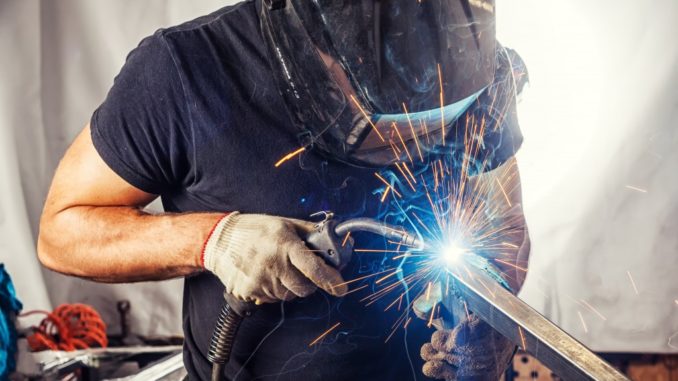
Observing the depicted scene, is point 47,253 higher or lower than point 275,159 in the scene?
lower

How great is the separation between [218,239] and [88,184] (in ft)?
1.15

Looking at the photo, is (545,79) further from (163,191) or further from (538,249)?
(163,191)

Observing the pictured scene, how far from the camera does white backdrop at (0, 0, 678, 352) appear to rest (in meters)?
2.76

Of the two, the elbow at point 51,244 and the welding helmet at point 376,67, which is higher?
the welding helmet at point 376,67

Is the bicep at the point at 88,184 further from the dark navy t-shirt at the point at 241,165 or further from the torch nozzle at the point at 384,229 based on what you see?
the torch nozzle at the point at 384,229

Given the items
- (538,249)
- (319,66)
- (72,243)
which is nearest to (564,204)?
(538,249)

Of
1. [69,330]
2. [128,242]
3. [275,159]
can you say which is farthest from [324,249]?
[69,330]

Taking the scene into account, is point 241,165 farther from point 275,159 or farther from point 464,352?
point 464,352

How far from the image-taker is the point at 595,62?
9.11 ft

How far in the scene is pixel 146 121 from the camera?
146 centimetres

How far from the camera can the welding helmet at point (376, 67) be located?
130cm

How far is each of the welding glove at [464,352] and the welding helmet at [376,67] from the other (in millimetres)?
404

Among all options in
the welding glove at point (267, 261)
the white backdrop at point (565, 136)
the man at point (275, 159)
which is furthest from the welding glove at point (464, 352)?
the white backdrop at point (565, 136)

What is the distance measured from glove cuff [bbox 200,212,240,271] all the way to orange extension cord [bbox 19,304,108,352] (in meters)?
1.62
